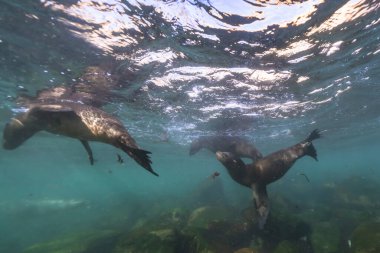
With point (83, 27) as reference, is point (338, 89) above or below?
above

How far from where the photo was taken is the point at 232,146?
1563 cm

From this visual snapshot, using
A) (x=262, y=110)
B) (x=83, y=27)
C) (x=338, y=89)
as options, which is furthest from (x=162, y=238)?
(x=338, y=89)

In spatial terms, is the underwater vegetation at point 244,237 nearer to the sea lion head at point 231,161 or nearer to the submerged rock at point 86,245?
the submerged rock at point 86,245

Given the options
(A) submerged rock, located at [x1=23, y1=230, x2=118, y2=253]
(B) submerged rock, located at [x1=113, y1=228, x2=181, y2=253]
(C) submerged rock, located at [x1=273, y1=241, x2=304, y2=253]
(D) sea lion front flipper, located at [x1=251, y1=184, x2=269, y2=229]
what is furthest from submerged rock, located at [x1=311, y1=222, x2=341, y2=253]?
(A) submerged rock, located at [x1=23, y1=230, x2=118, y2=253]

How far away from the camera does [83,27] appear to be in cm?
912

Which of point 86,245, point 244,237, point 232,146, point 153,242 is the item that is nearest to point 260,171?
point 244,237

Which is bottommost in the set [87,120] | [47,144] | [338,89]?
[47,144]

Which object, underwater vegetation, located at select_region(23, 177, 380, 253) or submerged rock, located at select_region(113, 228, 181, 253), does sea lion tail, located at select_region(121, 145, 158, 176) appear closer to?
underwater vegetation, located at select_region(23, 177, 380, 253)

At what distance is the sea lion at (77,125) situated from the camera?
19.7ft

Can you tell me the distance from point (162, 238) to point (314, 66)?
1018 cm

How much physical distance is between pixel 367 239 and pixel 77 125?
28.8 feet

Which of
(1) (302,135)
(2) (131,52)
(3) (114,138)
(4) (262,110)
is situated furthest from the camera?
(1) (302,135)

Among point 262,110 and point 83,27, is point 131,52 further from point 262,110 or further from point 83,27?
point 262,110

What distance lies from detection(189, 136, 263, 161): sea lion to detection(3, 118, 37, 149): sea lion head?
9.31 m
